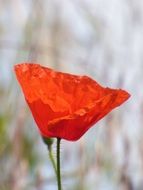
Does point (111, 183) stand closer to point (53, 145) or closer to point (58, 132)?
point (53, 145)

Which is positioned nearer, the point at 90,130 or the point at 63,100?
the point at 63,100

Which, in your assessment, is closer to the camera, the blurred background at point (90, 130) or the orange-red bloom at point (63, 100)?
the orange-red bloom at point (63, 100)

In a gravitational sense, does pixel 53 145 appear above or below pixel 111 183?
above

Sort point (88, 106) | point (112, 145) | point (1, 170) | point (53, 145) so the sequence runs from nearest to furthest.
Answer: point (88, 106), point (53, 145), point (1, 170), point (112, 145)

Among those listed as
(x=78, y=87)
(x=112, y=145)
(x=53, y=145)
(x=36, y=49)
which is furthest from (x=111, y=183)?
(x=78, y=87)

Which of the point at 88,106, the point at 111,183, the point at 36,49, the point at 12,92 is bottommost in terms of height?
the point at 111,183

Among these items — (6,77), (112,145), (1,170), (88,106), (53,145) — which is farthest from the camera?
(6,77)

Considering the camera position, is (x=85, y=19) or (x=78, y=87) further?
(x=85, y=19)

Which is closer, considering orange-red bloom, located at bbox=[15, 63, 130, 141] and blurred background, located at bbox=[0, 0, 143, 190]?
orange-red bloom, located at bbox=[15, 63, 130, 141]
